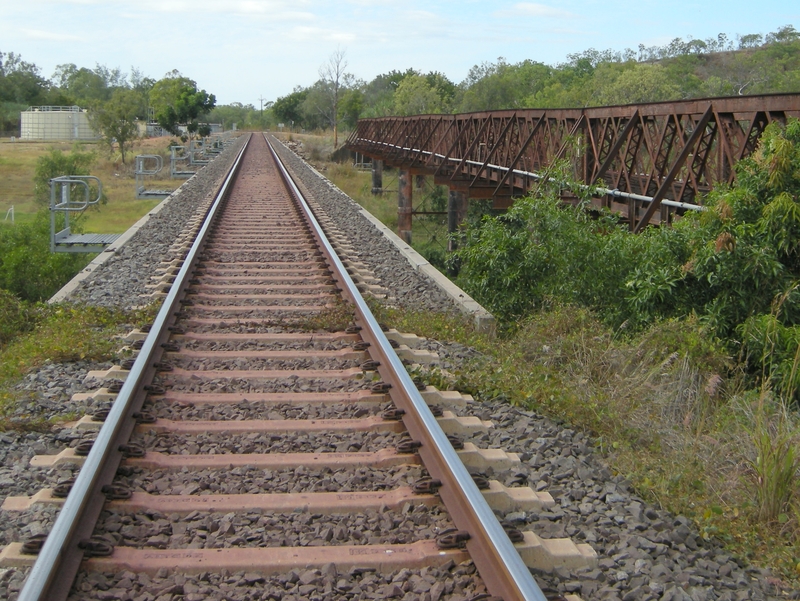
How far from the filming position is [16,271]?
22.7 metres

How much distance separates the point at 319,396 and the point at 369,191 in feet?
137

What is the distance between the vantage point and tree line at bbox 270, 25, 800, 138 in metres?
52.8

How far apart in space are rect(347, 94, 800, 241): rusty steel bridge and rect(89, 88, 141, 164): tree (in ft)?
139

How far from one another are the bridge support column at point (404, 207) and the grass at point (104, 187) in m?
9.27

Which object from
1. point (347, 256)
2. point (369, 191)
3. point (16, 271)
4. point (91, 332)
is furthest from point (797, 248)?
point (369, 191)

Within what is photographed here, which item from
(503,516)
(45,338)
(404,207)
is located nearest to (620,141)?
(45,338)

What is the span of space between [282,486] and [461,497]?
93 centimetres

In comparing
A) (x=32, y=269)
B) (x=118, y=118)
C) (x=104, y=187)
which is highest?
(x=118, y=118)

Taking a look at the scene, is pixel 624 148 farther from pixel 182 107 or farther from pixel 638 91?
pixel 182 107

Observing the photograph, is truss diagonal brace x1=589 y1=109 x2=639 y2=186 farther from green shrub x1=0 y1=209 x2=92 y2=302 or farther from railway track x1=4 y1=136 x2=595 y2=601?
green shrub x1=0 y1=209 x2=92 y2=302

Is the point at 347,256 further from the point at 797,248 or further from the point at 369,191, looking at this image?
the point at 369,191

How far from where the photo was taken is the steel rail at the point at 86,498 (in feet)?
10.3

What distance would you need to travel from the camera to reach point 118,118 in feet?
205

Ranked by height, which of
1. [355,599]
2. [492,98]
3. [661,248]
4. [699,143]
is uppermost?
[492,98]
